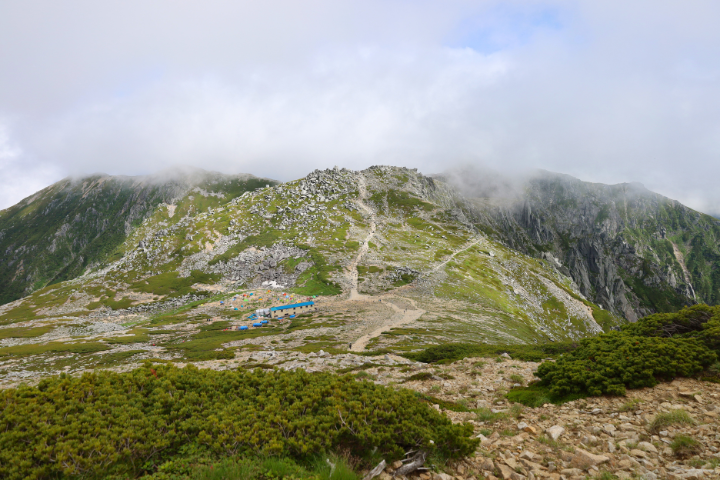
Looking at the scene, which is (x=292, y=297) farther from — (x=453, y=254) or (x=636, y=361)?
(x=636, y=361)

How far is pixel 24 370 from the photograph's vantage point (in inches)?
1943

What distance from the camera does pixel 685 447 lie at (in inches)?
347

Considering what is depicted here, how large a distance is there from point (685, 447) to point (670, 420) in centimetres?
179

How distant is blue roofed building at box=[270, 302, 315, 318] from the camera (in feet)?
293

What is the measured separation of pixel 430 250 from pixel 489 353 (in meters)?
119

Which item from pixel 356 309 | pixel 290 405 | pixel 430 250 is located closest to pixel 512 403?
pixel 290 405

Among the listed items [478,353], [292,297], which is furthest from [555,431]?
[292,297]

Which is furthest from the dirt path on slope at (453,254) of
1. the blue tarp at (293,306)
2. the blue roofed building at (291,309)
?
the blue roofed building at (291,309)

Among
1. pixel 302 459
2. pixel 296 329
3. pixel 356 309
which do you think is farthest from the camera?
pixel 356 309

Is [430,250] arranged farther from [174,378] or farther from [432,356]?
[174,378]

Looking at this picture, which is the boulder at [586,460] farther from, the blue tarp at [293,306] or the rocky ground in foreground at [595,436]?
the blue tarp at [293,306]

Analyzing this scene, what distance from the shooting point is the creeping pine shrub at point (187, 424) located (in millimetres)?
8023

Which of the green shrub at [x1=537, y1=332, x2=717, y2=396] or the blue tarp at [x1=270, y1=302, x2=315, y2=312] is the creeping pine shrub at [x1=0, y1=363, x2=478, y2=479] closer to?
the green shrub at [x1=537, y1=332, x2=717, y2=396]

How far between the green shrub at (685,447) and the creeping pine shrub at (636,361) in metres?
4.95
